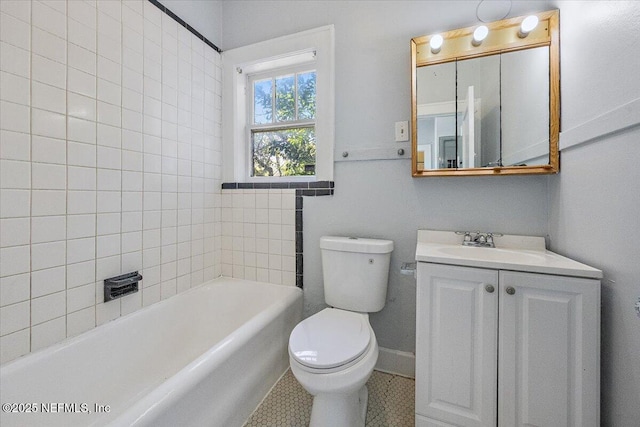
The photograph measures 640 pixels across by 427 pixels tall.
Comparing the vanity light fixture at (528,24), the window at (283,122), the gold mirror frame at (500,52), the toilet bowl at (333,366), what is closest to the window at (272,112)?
the window at (283,122)

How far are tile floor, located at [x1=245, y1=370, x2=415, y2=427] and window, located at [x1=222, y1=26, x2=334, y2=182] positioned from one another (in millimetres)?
1241

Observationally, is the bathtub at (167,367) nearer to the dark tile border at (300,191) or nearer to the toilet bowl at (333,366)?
the dark tile border at (300,191)

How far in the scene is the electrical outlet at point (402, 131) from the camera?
4.93 ft

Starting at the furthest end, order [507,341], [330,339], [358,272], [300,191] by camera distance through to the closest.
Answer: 1. [300,191]
2. [358,272]
3. [330,339]
4. [507,341]

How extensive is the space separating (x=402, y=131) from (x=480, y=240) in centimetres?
72

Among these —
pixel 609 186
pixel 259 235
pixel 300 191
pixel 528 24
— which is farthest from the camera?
pixel 259 235

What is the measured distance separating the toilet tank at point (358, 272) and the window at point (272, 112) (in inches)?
19.6

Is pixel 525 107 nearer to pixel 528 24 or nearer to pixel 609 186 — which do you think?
pixel 528 24

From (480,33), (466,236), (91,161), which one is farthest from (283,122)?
(466,236)

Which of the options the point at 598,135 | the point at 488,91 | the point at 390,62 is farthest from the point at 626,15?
the point at 390,62

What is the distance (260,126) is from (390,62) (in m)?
1.00

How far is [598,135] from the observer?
2.98ft

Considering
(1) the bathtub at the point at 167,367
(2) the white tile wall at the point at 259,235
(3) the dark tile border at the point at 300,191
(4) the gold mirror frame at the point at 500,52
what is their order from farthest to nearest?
(2) the white tile wall at the point at 259,235 < (3) the dark tile border at the point at 300,191 < (4) the gold mirror frame at the point at 500,52 < (1) the bathtub at the point at 167,367

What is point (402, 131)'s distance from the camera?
4.97 ft
